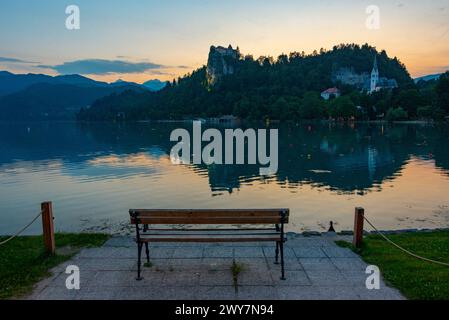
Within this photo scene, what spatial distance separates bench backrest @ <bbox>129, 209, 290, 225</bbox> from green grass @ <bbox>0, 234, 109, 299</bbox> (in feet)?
8.86

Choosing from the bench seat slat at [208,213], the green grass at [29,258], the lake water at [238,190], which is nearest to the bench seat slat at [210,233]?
the bench seat slat at [208,213]

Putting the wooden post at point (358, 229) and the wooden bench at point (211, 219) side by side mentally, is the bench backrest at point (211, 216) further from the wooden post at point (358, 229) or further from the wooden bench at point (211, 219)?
the wooden post at point (358, 229)

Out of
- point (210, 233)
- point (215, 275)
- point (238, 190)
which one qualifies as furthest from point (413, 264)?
point (238, 190)

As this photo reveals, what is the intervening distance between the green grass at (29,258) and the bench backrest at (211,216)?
2.70 metres

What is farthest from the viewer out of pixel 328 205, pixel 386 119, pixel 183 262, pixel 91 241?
pixel 386 119

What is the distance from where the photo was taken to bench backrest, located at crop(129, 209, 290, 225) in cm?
818

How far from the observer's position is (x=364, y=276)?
8.41 metres

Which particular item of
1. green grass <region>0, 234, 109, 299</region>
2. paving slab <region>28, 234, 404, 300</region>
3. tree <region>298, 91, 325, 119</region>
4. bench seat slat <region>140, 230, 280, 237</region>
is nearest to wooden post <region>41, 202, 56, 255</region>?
green grass <region>0, 234, 109, 299</region>

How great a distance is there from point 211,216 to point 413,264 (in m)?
5.22

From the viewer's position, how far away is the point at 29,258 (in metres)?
9.58

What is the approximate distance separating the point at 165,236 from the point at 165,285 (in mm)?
1077

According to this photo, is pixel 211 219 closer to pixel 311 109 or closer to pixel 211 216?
pixel 211 216
